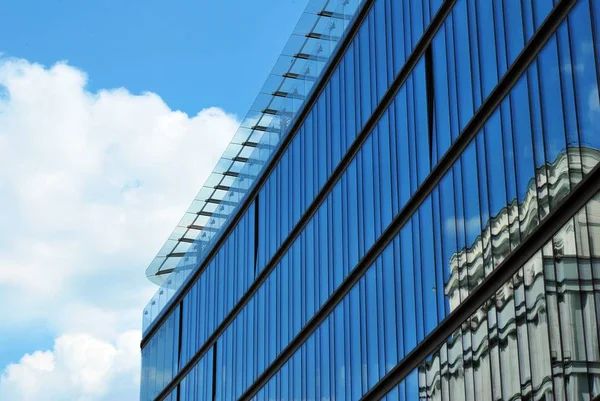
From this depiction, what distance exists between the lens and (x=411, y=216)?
101ft

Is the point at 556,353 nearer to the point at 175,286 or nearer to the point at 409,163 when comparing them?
the point at 409,163

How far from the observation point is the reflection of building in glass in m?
20.9

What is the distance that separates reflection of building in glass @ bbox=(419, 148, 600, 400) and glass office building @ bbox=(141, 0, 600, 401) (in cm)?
5

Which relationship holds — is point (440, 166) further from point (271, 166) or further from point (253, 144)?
point (253, 144)

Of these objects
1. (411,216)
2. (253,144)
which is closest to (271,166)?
(253,144)

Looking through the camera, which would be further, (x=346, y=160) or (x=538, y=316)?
(x=346, y=160)

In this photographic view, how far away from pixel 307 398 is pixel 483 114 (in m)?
14.6

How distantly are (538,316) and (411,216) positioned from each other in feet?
28.5

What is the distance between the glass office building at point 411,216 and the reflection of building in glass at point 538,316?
1.9 inches

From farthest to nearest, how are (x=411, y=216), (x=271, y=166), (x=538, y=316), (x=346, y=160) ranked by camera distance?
1. (x=271, y=166)
2. (x=346, y=160)
3. (x=411, y=216)
4. (x=538, y=316)

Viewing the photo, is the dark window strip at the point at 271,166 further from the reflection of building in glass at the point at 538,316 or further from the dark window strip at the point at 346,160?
the reflection of building in glass at the point at 538,316

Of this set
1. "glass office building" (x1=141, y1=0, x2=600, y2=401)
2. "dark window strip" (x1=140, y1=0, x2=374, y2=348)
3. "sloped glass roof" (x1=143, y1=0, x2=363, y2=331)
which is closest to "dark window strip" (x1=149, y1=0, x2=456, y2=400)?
"glass office building" (x1=141, y1=0, x2=600, y2=401)

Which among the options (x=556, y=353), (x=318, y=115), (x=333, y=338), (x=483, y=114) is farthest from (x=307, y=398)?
(x=556, y=353)

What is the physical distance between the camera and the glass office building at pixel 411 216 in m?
22.2
